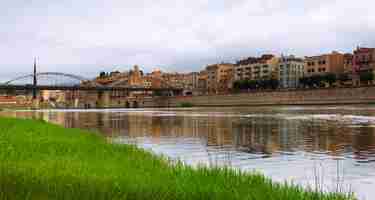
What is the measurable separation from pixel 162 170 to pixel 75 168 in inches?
80.2

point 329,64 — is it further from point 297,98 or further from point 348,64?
point 297,98

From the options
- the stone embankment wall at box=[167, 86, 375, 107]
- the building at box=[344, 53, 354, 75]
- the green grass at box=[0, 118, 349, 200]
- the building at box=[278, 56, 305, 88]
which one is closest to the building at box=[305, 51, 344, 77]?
the building at box=[344, 53, 354, 75]

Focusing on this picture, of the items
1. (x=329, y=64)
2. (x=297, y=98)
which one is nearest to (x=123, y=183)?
(x=297, y=98)

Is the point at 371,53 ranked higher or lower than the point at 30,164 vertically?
higher

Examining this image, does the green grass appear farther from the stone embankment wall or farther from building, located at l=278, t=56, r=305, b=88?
building, located at l=278, t=56, r=305, b=88

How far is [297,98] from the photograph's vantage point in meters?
147

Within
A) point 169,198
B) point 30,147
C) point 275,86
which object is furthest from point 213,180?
point 275,86

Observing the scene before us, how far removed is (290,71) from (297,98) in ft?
152

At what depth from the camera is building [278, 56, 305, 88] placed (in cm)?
A: 19212

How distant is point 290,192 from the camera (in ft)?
28.2

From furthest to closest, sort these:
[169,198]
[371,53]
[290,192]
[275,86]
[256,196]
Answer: [275,86]
[371,53]
[290,192]
[256,196]
[169,198]

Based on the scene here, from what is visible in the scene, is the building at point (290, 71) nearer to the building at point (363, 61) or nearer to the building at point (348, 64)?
the building at point (348, 64)

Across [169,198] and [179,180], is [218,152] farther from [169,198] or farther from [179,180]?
[169,198]

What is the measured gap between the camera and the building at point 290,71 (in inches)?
7564
